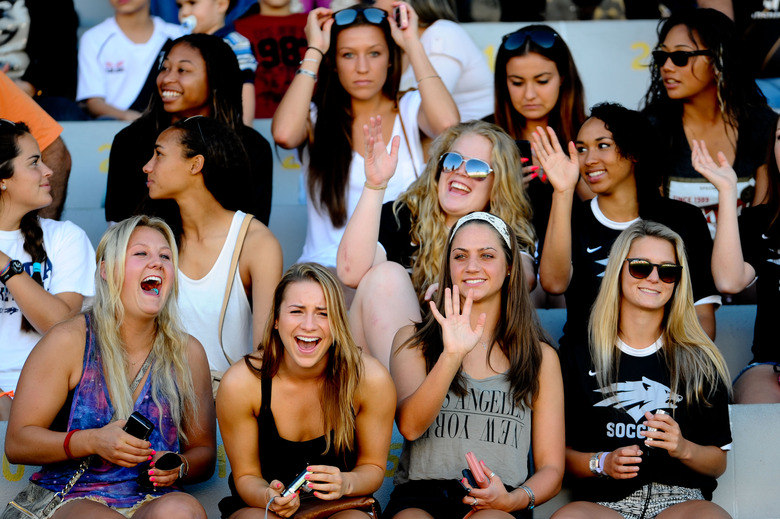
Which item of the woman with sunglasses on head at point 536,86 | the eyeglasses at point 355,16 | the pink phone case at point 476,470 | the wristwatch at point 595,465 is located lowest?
the wristwatch at point 595,465

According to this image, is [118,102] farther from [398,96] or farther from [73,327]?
[73,327]

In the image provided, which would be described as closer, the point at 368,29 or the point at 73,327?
the point at 73,327

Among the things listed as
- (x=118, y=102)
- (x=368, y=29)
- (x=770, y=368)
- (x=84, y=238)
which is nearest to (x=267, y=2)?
(x=118, y=102)

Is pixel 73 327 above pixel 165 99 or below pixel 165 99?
below

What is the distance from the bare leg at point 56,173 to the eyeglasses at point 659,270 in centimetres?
218

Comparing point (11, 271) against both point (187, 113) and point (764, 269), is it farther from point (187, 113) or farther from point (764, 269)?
point (764, 269)

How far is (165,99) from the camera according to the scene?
4.41 meters

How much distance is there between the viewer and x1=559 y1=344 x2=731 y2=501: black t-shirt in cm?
316

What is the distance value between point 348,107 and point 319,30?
324mm

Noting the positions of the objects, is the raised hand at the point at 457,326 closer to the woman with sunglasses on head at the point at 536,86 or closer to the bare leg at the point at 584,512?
the bare leg at the point at 584,512

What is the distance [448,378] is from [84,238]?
151 centimetres

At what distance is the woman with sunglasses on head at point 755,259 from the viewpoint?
3670 millimetres

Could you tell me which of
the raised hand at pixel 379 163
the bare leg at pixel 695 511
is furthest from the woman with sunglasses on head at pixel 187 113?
the bare leg at pixel 695 511

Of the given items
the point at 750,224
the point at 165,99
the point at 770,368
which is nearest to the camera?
the point at 770,368
